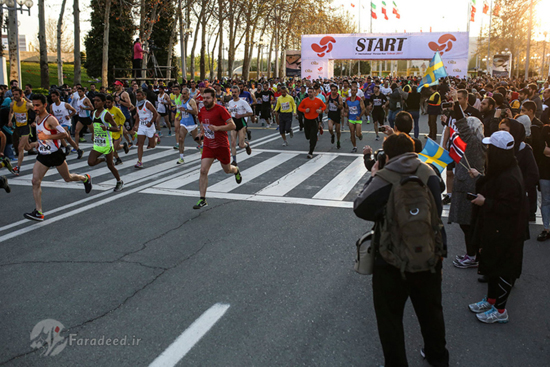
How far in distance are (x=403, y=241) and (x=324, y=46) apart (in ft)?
133

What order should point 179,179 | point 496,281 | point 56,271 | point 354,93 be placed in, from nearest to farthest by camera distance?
point 496,281, point 56,271, point 179,179, point 354,93

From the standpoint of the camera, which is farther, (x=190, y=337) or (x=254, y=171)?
(x=254, y=171)

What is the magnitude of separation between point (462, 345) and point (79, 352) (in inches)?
116

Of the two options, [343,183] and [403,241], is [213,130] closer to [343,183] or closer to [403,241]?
[343,183]

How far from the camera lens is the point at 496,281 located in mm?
4352

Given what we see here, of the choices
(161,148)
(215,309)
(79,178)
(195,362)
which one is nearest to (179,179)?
(79,178)

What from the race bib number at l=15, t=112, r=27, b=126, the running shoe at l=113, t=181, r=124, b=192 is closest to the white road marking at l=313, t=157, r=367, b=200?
the running shoe at l=113, t=181, r=124, b=192

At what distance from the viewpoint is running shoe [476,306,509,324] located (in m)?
4.36

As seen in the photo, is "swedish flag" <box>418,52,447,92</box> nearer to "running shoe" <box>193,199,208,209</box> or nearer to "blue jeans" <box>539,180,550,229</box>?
"blue jeans" <box>539,180,550,229</box>

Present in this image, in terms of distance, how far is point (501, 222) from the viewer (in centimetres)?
427

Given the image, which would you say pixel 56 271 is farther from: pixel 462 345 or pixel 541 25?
pixel 541 25

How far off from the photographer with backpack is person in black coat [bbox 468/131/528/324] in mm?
1071

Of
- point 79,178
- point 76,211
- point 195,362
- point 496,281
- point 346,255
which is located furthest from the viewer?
point 79,178

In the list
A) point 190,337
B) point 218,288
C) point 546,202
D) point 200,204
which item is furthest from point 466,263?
point 200,204
